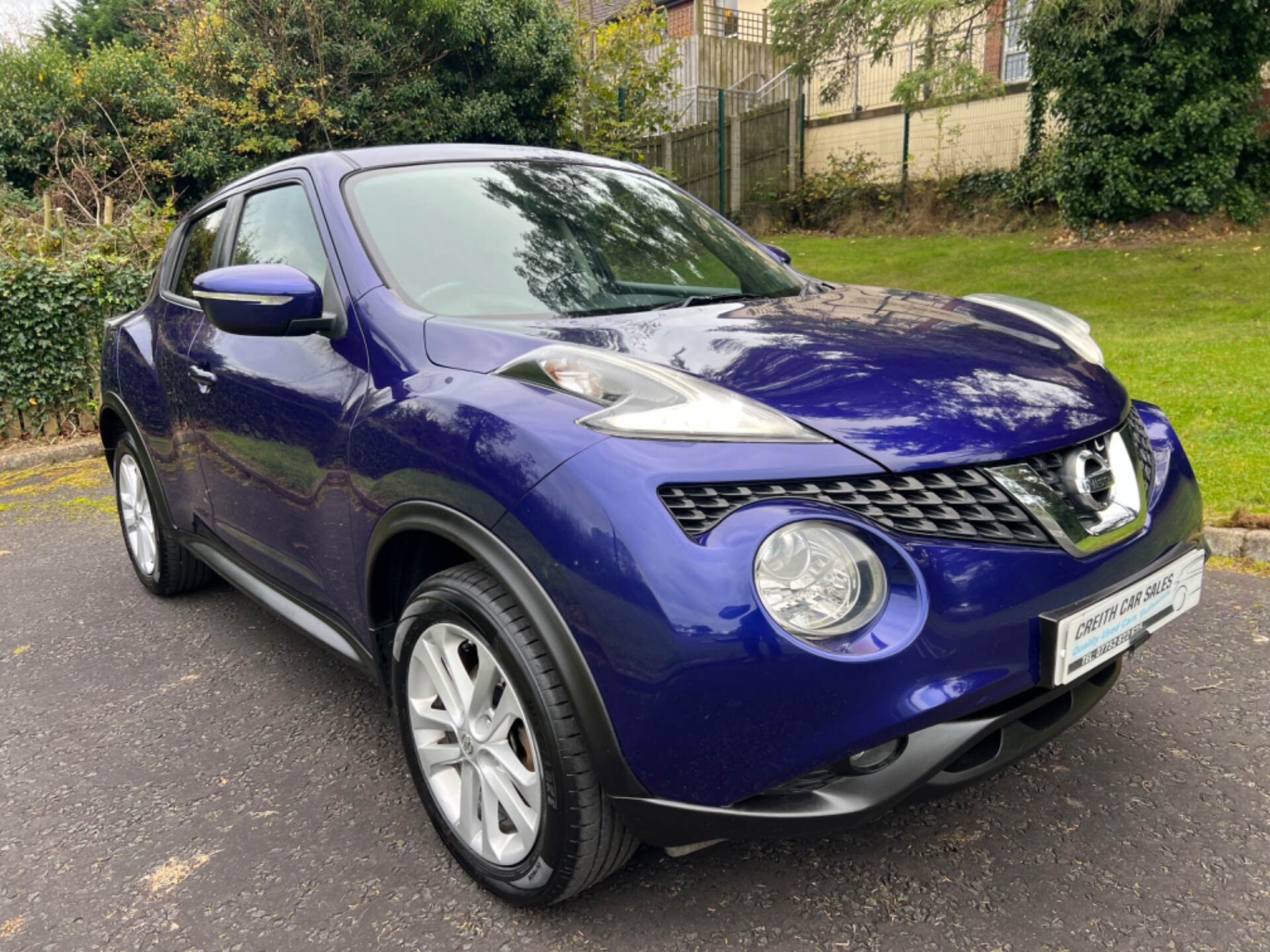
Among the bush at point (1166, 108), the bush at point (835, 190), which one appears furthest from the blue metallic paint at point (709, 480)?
the bush at point (835, 190)

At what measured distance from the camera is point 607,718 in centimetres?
172

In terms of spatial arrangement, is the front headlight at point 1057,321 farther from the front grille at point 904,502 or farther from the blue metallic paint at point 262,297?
the blue metallic paint at point 262,297

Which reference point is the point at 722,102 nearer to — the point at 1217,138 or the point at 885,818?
the point at 1217,138

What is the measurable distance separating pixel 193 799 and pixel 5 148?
1393 centimetres

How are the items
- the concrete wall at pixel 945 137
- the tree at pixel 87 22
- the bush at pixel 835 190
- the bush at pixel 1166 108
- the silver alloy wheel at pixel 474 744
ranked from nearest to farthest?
the silver alloy wheel at pixel 474 744, the bush at pixel 1166 108, the concrete wall at pixel 945 137, the bush at pixel 835 190, the tree at pixel 87 22

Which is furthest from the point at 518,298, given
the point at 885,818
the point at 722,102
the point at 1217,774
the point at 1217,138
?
the point at 722,102

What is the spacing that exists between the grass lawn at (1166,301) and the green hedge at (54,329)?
7678mm

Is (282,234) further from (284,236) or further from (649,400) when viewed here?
(649,400)

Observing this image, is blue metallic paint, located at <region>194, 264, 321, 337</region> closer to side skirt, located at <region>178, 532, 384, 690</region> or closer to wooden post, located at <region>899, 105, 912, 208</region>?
side skirt, located at <region>178, 532, 384, 690</region>

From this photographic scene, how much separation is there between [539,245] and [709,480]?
1320 millimetres

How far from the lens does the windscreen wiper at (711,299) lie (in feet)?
8.72

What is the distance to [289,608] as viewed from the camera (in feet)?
9.37

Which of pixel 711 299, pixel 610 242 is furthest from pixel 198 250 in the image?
pixel 711 299

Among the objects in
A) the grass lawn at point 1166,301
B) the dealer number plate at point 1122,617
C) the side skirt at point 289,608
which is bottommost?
the grass lawn at point 1166,301
